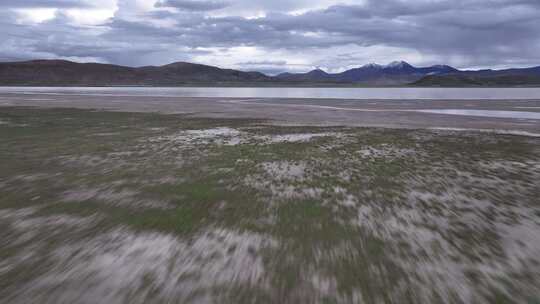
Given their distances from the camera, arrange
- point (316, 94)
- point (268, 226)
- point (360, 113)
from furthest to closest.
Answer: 1. point (316, 94)
2. point (360, 113)
3. point (268, 226)

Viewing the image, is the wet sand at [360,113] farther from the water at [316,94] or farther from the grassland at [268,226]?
the water at [316,94]

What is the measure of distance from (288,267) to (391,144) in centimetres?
1290

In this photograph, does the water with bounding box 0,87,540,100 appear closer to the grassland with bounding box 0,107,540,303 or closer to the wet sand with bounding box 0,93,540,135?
the wet sand with bounding box 0,93,540,135

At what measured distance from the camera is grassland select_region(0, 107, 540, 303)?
4783mm

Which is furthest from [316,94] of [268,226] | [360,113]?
[268,226]

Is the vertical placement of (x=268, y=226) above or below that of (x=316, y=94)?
above

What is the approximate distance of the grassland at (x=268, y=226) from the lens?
478cm

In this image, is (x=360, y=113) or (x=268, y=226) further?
(x=360, y=113)

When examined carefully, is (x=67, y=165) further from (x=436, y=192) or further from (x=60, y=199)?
(x=436, y=192)

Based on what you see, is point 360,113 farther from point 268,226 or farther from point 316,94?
point 316,94

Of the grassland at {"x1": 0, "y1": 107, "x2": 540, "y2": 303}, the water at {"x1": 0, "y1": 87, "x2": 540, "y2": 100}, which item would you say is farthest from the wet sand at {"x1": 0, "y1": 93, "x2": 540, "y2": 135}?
the water at {"x1": 0, "y1": 87, "x2": 540, "y2": 100}

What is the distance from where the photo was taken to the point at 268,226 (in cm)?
706

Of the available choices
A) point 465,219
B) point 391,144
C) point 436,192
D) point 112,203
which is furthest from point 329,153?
point 112,203

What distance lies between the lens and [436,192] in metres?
9.48
